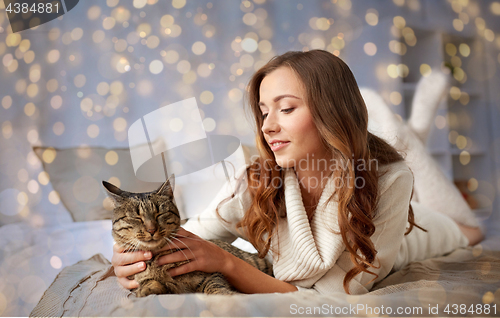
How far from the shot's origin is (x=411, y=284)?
26.7 inches

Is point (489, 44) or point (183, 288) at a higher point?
point (489, 44)

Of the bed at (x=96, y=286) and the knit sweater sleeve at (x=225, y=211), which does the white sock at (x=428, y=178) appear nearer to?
the bed at (x=96, y=286)

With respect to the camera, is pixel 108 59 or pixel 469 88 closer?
pixel 108 59

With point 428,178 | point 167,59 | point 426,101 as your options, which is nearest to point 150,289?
point 167,59

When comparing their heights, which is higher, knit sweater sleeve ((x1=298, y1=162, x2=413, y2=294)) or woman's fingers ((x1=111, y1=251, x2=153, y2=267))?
woman's fingers ((x1=111, y1=251, x2=153, y2=267))

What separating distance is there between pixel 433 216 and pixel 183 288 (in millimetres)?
1091

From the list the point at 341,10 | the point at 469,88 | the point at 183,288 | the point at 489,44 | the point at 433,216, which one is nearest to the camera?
the point at 183,288

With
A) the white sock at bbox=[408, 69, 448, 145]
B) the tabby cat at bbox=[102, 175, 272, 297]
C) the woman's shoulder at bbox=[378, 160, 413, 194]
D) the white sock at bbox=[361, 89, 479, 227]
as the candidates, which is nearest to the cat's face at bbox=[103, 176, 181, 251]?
the tabby cat at bbox=[102, 175, 272, 297]

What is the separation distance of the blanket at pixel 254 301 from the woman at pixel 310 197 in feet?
0.25

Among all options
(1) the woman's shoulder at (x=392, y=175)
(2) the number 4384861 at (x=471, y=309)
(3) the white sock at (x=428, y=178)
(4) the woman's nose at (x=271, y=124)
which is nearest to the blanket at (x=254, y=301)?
(2) the number 4384861 at (x=471, y=309)

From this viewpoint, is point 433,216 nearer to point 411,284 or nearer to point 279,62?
point 411,284

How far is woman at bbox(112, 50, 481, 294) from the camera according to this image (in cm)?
69

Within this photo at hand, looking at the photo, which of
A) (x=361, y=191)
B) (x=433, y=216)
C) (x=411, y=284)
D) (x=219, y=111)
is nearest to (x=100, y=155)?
(x=219, y=111)

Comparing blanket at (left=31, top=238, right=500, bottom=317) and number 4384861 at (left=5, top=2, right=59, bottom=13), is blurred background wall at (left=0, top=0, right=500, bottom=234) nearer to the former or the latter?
number 4384861 at (left=5, top=2, right=59, bottom=13)
